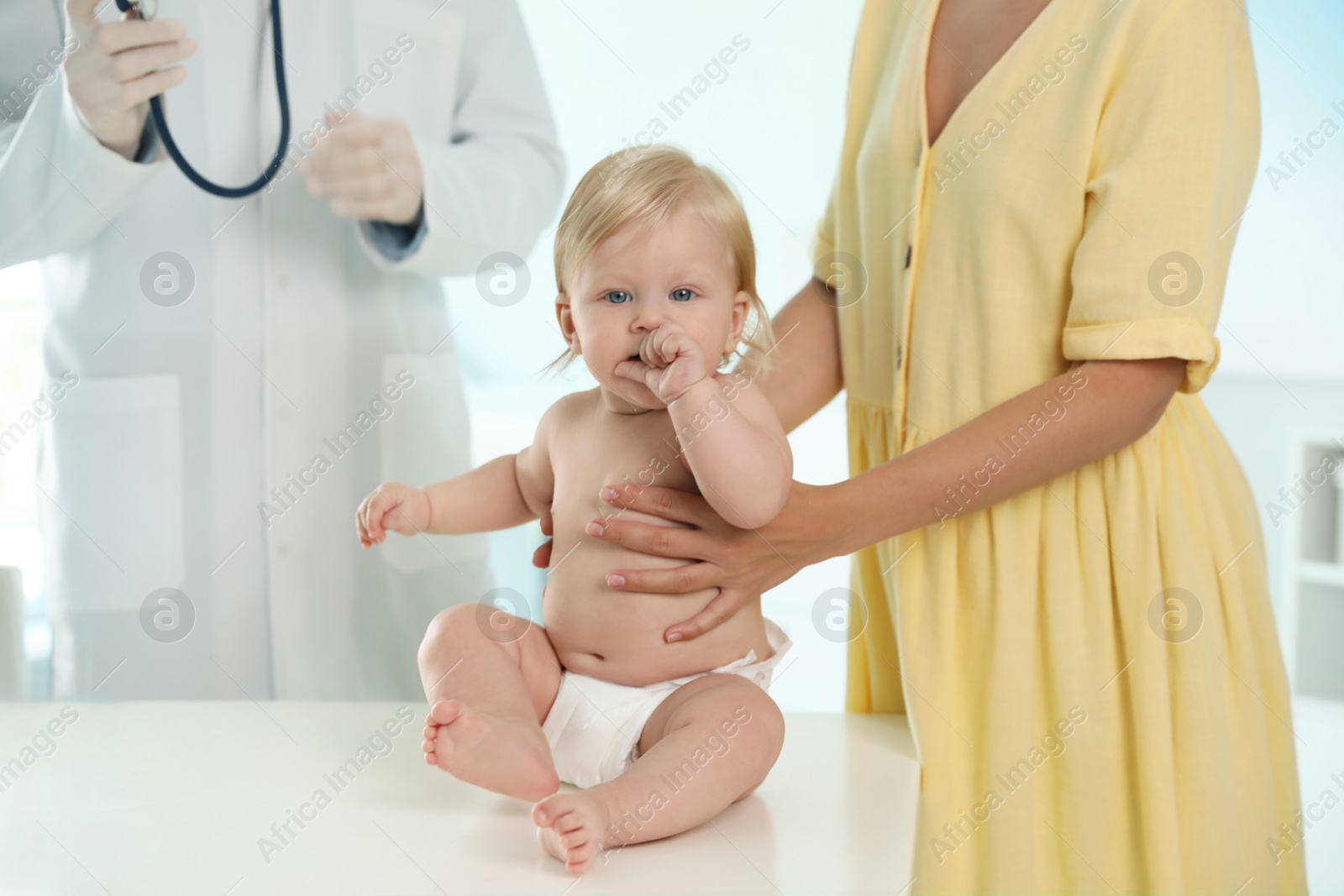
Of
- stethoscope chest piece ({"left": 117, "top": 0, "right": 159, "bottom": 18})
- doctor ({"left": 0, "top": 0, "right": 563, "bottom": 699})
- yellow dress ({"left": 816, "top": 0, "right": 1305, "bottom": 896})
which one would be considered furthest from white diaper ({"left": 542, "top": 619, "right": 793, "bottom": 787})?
stethoscope chest piece ({"left": 117, "top": 0, "right": 159, "bottom": 18})

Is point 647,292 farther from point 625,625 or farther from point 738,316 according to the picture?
point 625,625

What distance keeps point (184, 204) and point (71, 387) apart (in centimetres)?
28

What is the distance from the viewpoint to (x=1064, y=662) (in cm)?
77

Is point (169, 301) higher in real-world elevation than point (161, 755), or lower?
higher

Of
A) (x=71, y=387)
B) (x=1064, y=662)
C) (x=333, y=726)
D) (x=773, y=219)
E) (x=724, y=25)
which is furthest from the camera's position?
(x=773, y=219)

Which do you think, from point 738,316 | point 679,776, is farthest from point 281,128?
point 679,776

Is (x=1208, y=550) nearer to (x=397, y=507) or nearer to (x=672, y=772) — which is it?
(x=672, y=772)

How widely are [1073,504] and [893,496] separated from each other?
16 cm

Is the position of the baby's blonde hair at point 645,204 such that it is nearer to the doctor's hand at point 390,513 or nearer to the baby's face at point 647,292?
the baby's face at point 647,292

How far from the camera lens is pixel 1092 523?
30.9 inches

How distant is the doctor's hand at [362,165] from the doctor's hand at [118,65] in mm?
167

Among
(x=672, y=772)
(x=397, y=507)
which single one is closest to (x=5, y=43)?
(x=397, y=507)

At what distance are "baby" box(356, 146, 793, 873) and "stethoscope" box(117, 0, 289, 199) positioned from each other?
569 mm

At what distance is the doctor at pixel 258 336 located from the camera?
121cm
